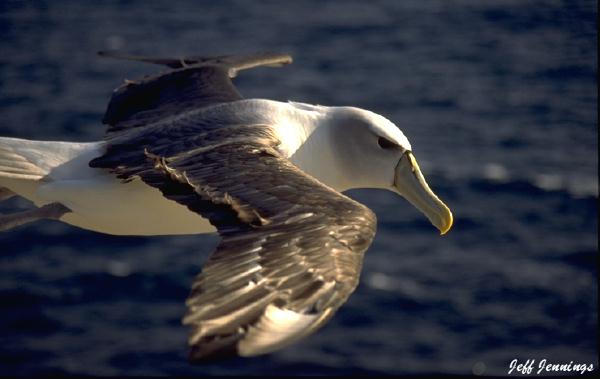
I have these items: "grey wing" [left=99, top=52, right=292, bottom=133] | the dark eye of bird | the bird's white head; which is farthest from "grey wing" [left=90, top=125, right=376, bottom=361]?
"grey wing" [left=99, top=52, right=292, bottom=133]

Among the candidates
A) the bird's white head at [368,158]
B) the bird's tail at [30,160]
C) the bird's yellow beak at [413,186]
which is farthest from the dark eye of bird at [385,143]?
the bird's tail at [30,160]

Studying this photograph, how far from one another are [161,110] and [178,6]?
28.1 m

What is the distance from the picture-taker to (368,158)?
1012cm

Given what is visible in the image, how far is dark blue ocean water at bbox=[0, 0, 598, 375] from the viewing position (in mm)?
22438

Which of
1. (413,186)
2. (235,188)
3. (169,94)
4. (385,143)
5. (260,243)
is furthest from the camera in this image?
(169,94)

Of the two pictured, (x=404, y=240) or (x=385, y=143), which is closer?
(x=385, y=143)

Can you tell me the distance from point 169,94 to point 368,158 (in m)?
2.13

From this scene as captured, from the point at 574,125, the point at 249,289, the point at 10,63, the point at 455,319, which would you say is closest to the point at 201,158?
the point at 249,289

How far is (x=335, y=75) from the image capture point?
30.6 meters

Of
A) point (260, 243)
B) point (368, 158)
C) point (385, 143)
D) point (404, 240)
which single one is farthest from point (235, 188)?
point (404, 240)

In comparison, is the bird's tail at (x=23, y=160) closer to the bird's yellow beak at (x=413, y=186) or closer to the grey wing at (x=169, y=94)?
the grey wing at (x=169, y=94)

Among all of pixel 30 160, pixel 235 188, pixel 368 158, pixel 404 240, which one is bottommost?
pixel 404 240

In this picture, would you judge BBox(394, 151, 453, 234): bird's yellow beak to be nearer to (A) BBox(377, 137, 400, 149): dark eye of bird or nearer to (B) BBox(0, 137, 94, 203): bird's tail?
(A) BBox(377, 137, 400, 149): dark eye of bird

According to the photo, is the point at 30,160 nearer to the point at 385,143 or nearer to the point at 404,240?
the point at 385,143
